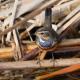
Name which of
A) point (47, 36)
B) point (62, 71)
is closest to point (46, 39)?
point (47, 36)

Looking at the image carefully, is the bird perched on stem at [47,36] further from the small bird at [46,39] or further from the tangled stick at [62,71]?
the tangled stick at [62,71]

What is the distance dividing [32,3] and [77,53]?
455 millimetres


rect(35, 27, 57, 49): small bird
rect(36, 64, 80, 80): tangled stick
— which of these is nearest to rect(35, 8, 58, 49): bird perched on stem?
rect(35, 27, 57, 49): small bird

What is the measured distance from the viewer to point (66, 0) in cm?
226

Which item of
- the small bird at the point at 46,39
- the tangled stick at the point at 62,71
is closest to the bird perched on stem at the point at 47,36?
the small bird at the point at 46,39

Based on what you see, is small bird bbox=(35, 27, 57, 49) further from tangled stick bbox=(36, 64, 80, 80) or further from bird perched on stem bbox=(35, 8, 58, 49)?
tangled stick bbox=(36, 64, 80, 80)

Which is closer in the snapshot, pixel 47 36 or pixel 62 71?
pixel 47 36

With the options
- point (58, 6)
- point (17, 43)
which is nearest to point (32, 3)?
point (58, 6)

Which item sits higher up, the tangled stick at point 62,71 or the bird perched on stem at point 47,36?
the bird perched on stem at point 47,36

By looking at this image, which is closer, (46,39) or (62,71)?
(46,39)

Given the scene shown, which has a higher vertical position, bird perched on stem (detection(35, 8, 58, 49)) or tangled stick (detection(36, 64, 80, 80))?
bird perched on stem (detection(35, 8, 58, 49))

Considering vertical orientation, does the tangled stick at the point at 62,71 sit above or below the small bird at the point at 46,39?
below

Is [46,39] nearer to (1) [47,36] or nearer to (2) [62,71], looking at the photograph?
(1) [47,36]

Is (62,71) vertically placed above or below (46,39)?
below
